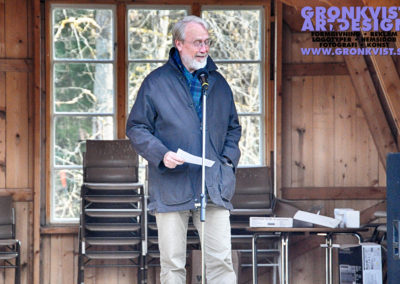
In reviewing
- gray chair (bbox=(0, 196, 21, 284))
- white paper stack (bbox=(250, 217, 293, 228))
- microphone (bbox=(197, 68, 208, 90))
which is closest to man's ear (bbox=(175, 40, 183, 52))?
microphone (bbox=(197, 68, 208, 90))

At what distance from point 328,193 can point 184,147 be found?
11.6ft

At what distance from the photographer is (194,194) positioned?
3.87 m

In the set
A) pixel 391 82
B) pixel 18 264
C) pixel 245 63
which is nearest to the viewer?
pixel 391 82

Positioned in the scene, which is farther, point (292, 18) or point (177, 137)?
point (292, 18)

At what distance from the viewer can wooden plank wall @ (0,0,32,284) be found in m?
7.06

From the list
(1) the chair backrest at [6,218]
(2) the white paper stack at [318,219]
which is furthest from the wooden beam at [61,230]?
(2) the white paper stack at [318,219]

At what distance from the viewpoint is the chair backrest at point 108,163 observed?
6797 millimetres

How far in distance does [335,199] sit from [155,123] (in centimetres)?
358

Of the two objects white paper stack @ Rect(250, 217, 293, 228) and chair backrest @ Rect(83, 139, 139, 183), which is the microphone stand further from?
chair backrest @ Rect(83, 139, 139, 183)

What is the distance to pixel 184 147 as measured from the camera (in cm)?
395

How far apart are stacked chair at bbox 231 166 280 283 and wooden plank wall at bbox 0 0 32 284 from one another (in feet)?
6.09

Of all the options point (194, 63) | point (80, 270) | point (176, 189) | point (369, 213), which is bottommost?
point (80, 270)

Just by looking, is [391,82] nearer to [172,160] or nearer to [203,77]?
[203,77]

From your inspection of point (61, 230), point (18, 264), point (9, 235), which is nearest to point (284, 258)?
point (61, 230)
